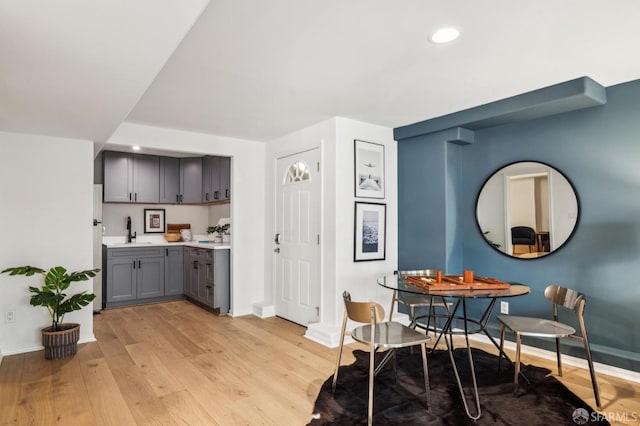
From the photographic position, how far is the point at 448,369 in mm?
3041

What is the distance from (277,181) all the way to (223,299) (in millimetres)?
1695

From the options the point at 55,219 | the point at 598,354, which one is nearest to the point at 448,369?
the point at 598,354

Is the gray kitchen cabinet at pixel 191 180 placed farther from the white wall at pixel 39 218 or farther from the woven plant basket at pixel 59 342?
the woven plant basket at pixel 59 342

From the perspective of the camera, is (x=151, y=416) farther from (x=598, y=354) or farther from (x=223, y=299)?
(x=598, y=354)

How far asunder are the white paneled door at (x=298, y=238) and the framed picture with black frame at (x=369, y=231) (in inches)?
17.2

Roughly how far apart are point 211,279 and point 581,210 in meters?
4.15

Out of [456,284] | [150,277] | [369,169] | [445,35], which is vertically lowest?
[150,277]

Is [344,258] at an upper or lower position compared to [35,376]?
upper

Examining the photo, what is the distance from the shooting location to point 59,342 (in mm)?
3309

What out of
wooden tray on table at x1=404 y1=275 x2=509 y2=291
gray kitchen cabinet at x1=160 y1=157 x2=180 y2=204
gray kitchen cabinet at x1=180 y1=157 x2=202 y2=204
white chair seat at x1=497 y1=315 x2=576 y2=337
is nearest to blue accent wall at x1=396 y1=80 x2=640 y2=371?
white chair seat at x1=497 y1=315 x2=576 y2=337

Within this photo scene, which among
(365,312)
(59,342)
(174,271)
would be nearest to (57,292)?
(59,342)

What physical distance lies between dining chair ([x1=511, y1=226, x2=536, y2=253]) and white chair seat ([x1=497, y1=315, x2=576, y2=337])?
0.96 meters

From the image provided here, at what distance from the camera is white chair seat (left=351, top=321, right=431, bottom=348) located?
7.61 feet

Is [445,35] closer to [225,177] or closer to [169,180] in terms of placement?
[225,177]
